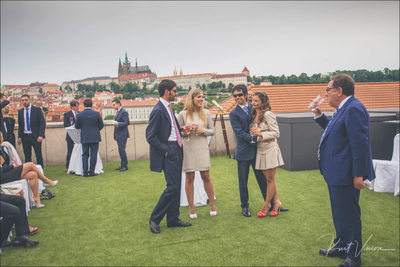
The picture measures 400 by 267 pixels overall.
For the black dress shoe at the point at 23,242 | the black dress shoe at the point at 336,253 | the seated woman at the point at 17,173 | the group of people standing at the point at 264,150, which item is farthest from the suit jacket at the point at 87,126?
the black dress shoe at the point at 336,253

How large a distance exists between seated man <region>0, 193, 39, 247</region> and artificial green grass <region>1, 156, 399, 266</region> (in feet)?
0.32

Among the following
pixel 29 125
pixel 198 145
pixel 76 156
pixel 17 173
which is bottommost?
pixel 76 156

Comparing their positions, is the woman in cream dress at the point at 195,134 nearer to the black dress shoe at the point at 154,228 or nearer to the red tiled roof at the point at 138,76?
the black dress shoe at the point at 154,228

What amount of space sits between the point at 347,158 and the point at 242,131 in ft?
5.68

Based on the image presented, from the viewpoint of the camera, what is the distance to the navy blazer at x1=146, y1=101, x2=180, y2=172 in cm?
404

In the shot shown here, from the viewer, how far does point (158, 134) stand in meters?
4.15

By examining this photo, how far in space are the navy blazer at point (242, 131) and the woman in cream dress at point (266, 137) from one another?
0.30 ft

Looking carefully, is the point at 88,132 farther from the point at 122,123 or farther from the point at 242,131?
the point at 242,131

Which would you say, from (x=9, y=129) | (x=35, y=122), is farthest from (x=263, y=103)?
(x=9, y=129)

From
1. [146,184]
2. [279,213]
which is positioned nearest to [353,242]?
[279,213]

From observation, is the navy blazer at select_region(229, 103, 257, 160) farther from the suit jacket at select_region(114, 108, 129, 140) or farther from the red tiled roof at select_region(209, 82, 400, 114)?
the red tiled roof at select_region(209, 82, 400, 114)

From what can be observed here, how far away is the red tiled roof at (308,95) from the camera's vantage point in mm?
12039

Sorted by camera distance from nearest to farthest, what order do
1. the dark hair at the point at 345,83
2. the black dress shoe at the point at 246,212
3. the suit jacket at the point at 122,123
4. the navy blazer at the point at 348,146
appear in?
the navy blazer at the point at 348,146, the dark hair at the point at 345,83, the black dress shoe at the point at 246,212, the suit jacket at the point at 122,123

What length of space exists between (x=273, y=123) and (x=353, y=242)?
1.90 metres
